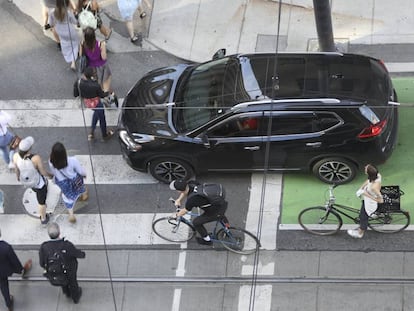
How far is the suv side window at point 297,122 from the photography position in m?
11.6

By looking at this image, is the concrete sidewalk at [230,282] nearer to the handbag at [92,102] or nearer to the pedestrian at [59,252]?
the pedestrian at [59,252]

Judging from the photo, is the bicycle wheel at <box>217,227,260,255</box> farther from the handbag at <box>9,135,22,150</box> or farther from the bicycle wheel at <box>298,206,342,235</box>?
the handbag at <box>9,135,22,150</box>

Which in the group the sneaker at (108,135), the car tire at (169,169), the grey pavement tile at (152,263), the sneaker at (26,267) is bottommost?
the sneaker at (26,267)

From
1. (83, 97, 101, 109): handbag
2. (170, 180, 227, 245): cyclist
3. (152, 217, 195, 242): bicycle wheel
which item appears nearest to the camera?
(170, 180, 227, 245): cyclist

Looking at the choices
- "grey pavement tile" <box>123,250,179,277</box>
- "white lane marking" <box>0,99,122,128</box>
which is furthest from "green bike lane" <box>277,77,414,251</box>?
"white lane marking" <box>0,99,122,128</box>

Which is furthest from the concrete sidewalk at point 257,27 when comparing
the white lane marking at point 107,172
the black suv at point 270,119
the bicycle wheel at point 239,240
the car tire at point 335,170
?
the bicycle wheel at point 239,240

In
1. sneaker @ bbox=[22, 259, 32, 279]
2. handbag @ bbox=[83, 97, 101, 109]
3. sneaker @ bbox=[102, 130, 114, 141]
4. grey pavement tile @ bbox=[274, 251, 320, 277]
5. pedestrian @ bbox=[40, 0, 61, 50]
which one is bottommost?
sneaker @ bbox=[22, 259, 32, 279]

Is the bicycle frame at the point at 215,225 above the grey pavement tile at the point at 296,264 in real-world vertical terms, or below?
above

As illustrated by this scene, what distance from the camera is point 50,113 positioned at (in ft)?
45.5

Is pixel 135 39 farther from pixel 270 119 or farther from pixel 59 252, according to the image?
pixel 59 252

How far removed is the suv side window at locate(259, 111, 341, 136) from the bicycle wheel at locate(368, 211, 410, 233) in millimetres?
1525

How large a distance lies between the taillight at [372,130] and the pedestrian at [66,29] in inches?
218

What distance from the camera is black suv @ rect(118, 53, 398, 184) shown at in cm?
1165

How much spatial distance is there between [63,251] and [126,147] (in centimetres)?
244
